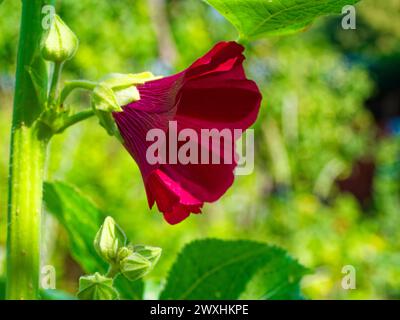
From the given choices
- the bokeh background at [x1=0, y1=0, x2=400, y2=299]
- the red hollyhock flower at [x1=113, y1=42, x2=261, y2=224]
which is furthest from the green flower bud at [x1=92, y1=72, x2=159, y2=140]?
the bokeh background at [x1=0, y1=0, x2=400, y2=299]

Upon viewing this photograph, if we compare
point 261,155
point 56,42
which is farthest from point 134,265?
point 261,155

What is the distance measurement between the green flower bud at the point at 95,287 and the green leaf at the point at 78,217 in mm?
148

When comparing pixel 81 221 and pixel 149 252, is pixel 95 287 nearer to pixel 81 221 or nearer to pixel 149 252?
pixel 149 252

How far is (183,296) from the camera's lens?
53 cm

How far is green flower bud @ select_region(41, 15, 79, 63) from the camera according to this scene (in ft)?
1.23

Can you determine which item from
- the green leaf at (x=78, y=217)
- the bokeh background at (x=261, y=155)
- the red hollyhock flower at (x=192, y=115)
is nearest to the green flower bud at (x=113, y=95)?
the red hollyhock flower at (x=192, y=115)

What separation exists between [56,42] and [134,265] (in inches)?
4.9

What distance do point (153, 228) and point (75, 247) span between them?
1679 mm

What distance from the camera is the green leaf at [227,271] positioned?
0.53m

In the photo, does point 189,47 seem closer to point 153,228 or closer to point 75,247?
point 153,228

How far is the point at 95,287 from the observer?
39cm

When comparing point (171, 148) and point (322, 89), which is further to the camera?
point (322, 89)

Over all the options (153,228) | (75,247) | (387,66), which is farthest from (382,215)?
(387,66)

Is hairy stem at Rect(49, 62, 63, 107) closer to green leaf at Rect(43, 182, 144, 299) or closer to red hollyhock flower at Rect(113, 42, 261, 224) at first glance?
red hollyhock flower at Rect(113, 42, 261, 224)
